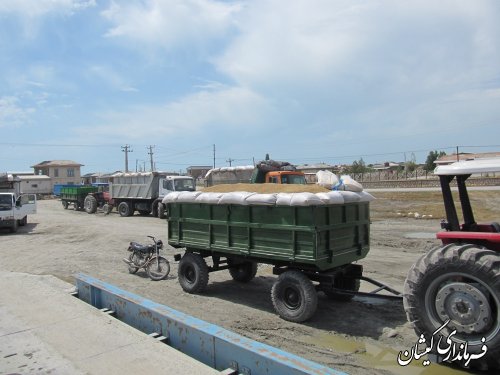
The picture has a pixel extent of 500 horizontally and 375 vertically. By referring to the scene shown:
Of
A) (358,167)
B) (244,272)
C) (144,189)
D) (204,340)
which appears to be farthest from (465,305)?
(358,167)

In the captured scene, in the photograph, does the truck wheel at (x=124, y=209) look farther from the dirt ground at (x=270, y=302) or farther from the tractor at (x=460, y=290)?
the tractor at (x=460, y=290)

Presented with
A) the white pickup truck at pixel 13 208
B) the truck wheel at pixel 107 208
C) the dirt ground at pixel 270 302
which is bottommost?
the dirt ground at pixel 270 302

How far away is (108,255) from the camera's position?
12.4 m

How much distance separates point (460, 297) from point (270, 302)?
345 cm

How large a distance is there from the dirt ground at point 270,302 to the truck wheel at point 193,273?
0.57 feet

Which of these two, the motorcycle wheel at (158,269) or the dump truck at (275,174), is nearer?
the motorcycle wheel at (158,269)

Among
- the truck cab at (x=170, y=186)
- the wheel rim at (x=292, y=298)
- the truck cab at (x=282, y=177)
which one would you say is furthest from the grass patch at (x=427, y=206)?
the wheel rim at (x=292, y=298)

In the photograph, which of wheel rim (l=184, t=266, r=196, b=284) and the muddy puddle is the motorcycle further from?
the muddy puddle

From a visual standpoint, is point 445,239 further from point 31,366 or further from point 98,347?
point 31,366

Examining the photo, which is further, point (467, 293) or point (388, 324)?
point (388, 324)

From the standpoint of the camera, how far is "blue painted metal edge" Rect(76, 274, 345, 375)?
3844 mm

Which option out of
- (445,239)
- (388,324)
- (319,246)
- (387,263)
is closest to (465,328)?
(445,239)

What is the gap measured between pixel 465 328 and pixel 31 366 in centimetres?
450

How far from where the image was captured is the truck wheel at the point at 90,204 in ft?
97.5
